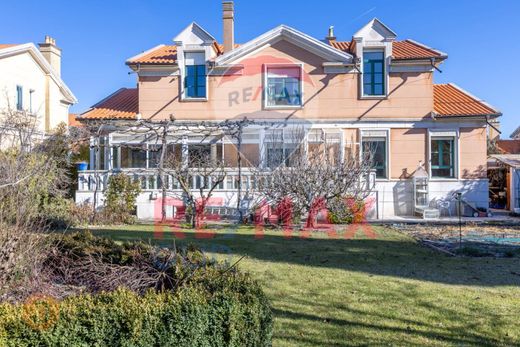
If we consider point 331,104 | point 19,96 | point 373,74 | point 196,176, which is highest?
point 373,74

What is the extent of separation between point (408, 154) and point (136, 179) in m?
12.5

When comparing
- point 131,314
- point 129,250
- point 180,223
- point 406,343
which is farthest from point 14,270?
point 180,223

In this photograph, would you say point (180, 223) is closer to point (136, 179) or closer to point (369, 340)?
point (136, 179)

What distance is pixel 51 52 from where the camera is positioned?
89.8 ft

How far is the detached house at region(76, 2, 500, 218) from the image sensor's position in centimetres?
1962

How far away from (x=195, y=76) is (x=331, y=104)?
264 inches

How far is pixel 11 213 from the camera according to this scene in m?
5.70

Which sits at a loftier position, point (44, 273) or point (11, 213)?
point (11, 213)

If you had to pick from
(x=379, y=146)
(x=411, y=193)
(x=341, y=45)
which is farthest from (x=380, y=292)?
(x=341, y=45)

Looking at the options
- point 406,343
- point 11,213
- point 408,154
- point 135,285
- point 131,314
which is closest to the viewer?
point 131,314

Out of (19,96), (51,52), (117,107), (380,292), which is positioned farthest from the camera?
(51,52)

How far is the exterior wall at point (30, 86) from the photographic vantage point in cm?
2211

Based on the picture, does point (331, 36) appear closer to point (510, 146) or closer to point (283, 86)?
point (283, 86)

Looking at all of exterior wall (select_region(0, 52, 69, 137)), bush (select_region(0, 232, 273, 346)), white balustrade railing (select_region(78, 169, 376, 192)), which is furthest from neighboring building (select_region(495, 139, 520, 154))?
bush (select_region(0, 232, 273, 346))
